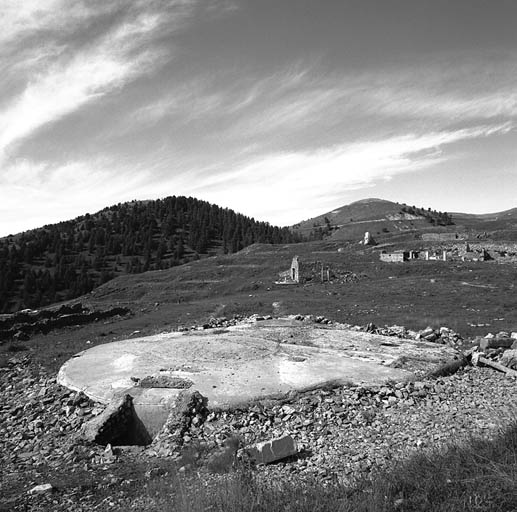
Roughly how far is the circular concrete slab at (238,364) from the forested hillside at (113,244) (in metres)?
101

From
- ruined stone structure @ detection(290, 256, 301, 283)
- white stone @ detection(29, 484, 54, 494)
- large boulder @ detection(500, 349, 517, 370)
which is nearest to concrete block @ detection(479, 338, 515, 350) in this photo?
large boulder @ detection(500, 349, 517, 370)

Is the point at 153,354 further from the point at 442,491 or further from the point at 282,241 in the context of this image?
the point at 282,241

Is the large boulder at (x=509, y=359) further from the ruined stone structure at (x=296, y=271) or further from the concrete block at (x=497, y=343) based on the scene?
the ruined stone structure at (x=296, y=271)

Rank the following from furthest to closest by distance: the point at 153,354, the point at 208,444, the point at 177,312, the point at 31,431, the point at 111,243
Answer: the point at 111,243 < the point at 177,312 < the point at 153,354 < the point at 31,431 < the point at 208,444

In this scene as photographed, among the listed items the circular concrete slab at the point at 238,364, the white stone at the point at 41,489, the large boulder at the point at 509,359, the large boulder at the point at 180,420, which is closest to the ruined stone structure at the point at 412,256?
the circular concrete slab at the point at 238,364

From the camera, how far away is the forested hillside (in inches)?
4449

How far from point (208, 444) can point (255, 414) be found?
155 centimetres

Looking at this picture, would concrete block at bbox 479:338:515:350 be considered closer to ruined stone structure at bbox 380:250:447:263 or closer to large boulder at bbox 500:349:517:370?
large boulder at bbox 500:349:517:370

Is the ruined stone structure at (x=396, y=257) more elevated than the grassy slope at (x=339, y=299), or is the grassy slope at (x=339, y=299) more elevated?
the ruined stone structure at (x=396, y=257)

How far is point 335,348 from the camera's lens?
1596 centimetres

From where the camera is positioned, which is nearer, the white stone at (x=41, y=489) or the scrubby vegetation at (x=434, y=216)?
the white stone at (x=41, y=489)

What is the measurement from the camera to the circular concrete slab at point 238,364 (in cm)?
→ 1122

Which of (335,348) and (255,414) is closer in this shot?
(255,414)

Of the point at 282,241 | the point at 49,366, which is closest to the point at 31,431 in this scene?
the point at 49,366
